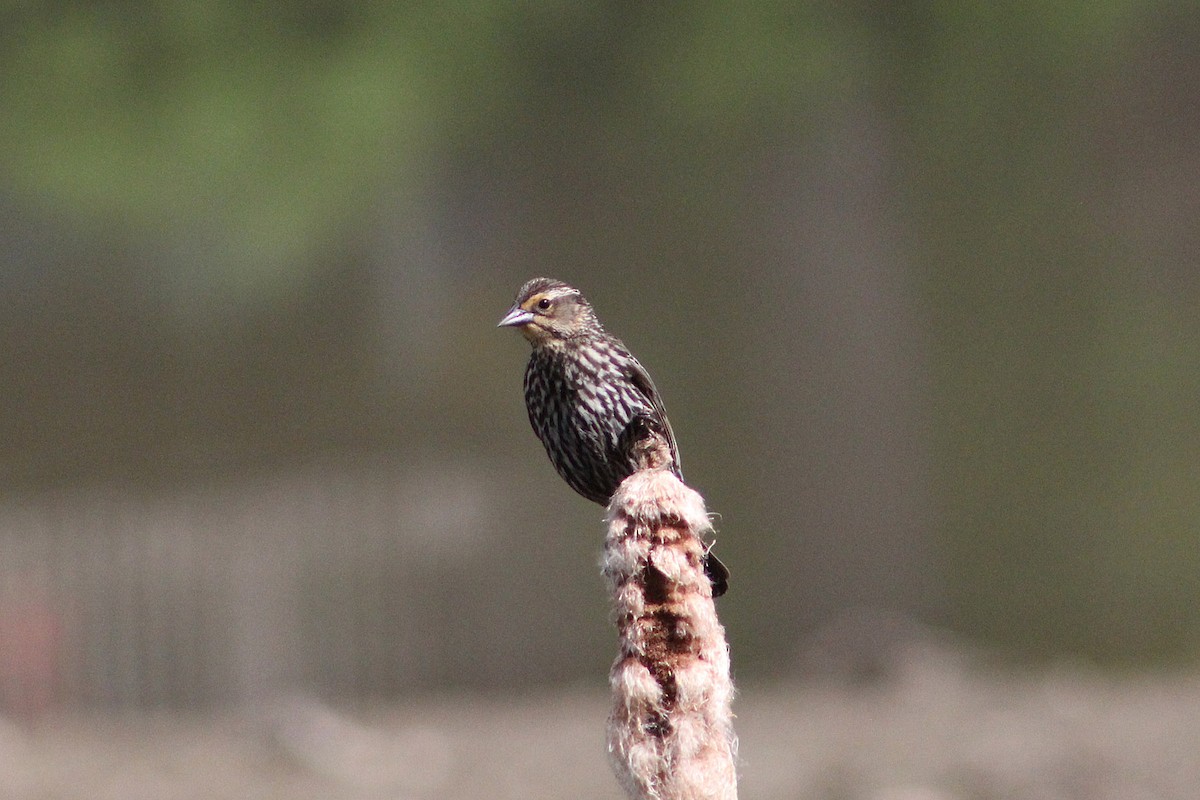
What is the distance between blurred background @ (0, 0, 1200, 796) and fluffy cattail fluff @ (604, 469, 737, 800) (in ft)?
21.6

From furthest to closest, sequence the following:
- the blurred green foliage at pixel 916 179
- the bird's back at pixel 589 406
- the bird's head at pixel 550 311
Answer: the blurred green foliage at pixel 916 179 < the bird's head at pixel 550 311 < the bird's back at pixel 589 406

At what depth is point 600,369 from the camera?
10.1ft

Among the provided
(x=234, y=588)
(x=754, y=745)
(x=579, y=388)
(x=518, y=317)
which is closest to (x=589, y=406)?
(x=579, y=388)

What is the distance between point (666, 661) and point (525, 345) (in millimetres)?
6714

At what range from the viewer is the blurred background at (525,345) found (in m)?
8.32

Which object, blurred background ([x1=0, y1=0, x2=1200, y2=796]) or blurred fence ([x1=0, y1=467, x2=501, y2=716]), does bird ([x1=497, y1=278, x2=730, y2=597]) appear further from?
blurred fence ([x1=0, y1=467, x2=501, y2=716])

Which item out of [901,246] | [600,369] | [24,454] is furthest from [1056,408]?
[600,369]

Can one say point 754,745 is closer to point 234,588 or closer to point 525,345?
point 525,345

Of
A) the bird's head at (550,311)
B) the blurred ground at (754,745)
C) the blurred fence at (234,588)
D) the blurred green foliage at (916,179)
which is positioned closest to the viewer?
the bird's head at (550,311)

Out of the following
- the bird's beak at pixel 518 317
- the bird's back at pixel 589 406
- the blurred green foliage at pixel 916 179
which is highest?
the blurred green foliage at pixel 916 179

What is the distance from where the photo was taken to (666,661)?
1.60 m

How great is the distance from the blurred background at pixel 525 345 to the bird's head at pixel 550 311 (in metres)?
5.08

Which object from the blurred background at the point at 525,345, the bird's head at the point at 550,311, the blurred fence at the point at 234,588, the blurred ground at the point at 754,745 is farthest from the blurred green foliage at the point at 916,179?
the bird's head at the point at 550,311

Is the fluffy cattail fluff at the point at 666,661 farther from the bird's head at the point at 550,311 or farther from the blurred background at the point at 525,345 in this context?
the blurred background at the point at 525,345
